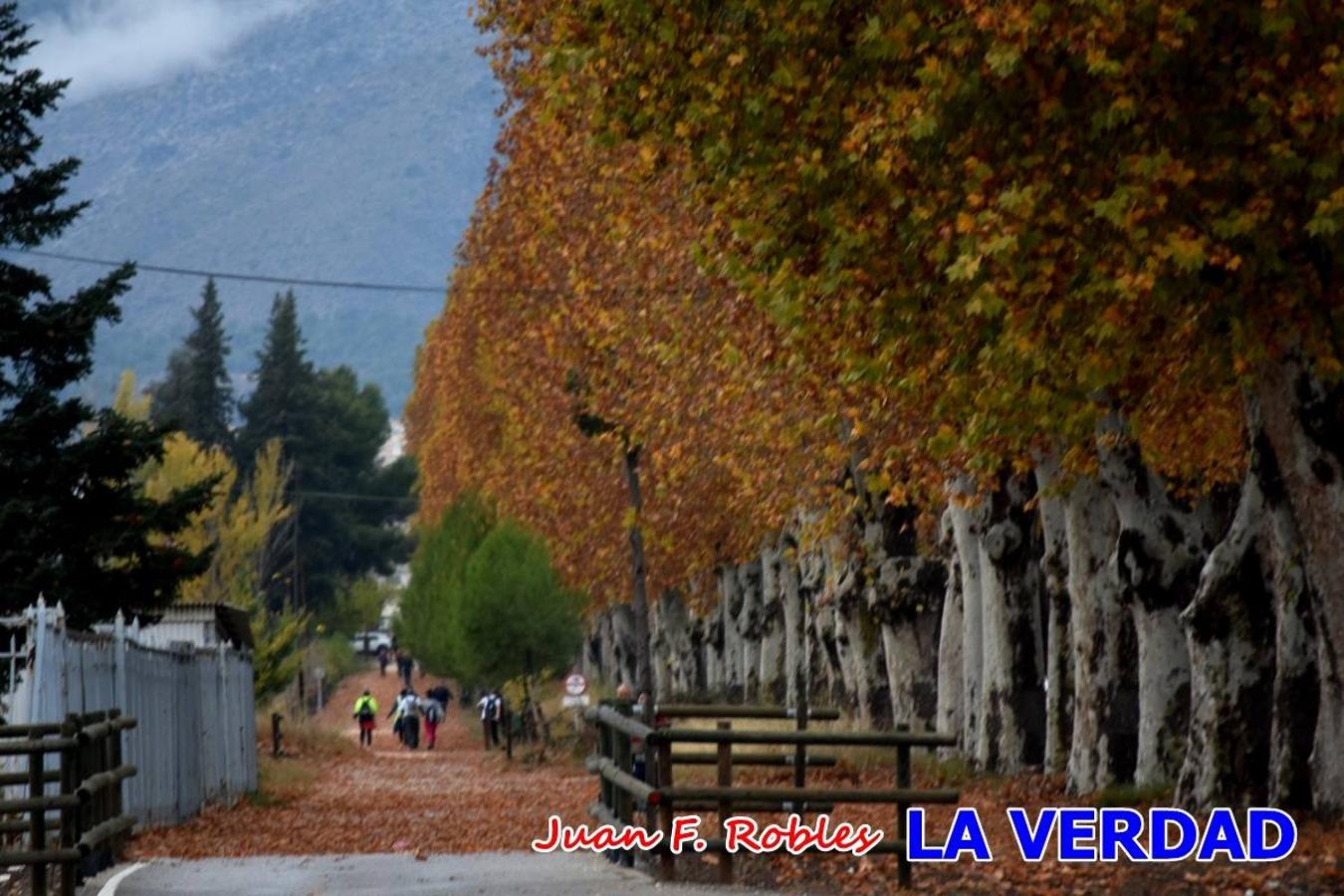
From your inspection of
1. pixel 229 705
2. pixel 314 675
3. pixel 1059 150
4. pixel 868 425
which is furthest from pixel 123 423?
pixel 314 675

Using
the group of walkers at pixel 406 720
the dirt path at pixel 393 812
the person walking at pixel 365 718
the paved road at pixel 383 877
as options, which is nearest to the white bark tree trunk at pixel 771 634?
the dirt path at pixel 393 812

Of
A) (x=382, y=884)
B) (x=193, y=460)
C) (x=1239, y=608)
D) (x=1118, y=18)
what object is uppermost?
(x=193, y=460)

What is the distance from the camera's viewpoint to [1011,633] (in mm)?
31781

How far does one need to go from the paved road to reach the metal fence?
213 centimetres

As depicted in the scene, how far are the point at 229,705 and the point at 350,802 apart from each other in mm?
2293

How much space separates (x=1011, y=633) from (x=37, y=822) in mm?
15985

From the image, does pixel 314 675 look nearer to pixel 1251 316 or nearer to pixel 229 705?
pixel 229 705

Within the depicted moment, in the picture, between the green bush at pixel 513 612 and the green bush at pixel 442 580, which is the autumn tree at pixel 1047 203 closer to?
the green bush at pixel 513 612

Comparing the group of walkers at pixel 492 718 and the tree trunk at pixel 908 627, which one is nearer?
the tree trunk at pixel 908 627

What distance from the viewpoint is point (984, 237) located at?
1770 cm

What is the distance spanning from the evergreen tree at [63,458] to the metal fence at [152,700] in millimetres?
1395

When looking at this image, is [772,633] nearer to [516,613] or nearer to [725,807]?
[516,613]

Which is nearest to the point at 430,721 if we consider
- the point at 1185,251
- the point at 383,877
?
the point at 383,877

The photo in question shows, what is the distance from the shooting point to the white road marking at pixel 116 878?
695 inches
